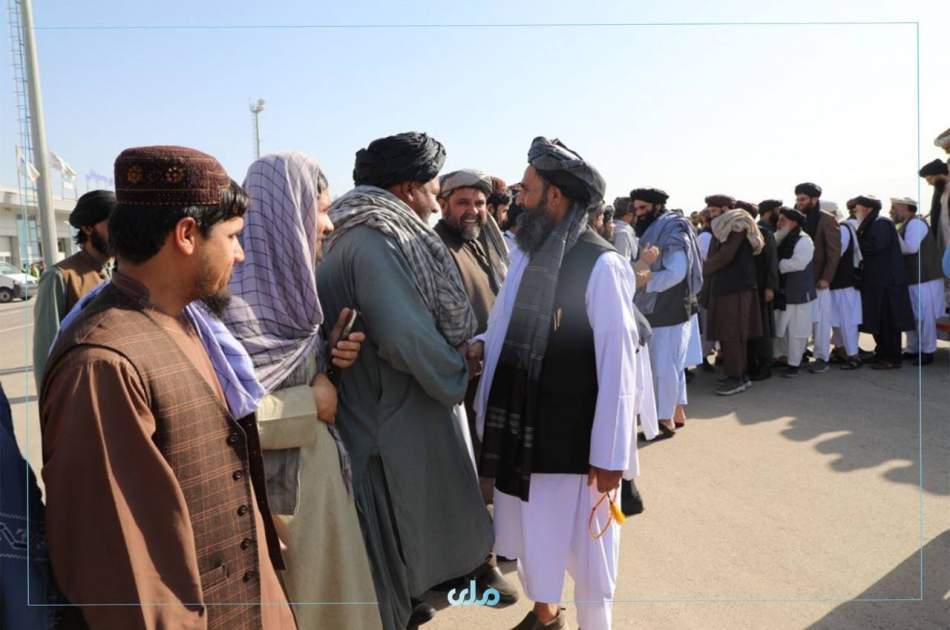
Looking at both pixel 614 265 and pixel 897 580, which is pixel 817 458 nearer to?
pixel 897 580

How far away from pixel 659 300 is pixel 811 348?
4611mm

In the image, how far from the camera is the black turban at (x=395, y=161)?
2.32 metres

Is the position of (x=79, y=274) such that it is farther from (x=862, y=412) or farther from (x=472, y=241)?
(x=862, y=412)

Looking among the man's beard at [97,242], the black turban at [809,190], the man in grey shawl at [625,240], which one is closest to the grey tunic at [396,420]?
the man's beard at [97,242]

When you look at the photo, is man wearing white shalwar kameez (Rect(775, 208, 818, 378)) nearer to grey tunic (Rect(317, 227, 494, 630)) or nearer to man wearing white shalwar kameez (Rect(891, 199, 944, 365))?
man wearing white shalwar kameez (Rect(891, 199, 944, 365))

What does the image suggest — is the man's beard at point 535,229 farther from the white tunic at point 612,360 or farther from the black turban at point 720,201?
the black turban at point 720,201

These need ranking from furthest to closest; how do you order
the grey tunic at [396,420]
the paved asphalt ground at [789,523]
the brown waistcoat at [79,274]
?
the brown waistcoat at [79,274], the paved asphalt ground at [789,523], the grey tunic at [396,420]

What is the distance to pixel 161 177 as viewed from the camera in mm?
1256

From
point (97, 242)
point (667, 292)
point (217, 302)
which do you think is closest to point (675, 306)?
point (667, 292)

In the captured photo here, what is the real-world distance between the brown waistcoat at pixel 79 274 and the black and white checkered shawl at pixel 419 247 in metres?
1.61

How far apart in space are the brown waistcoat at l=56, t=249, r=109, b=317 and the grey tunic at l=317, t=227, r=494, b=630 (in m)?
1.61

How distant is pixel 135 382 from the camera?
111 cm

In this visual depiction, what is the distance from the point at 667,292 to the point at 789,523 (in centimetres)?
225

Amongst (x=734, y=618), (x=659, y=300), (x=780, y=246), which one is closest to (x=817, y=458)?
(x=659, y=300)
